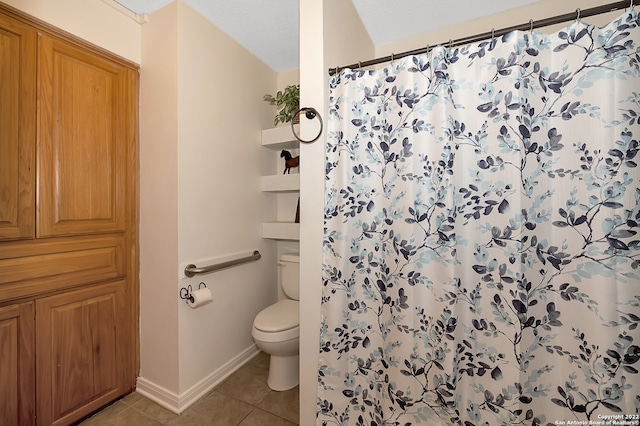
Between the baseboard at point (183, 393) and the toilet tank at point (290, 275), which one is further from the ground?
the toilet tank at point (290, 275)

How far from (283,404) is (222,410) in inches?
14.0

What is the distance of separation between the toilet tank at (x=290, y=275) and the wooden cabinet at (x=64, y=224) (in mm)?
1006

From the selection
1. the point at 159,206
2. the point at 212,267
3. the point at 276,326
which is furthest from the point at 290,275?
the point at 159,206

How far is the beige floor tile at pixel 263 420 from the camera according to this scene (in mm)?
1425

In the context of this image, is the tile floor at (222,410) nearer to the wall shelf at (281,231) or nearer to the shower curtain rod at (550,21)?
the wall shelf at (281,231)

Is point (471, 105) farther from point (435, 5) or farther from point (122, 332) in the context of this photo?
point (122, 332)

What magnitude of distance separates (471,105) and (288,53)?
1.61 meters

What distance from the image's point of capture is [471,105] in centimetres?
102

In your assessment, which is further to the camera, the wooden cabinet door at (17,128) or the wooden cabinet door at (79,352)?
the wooden cabinet door at (79,352)

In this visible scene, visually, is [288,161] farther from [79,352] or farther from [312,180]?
[79,352]

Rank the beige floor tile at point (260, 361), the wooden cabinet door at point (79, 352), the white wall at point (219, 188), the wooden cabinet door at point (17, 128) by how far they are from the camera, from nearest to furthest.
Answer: the wooden cabinet door at point (17, 128)
the wooden cabinet door at point (79, 352)
the white wall at point (219, 188)
the beige floor tile at point (260, 361)

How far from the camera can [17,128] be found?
1199 millimetres

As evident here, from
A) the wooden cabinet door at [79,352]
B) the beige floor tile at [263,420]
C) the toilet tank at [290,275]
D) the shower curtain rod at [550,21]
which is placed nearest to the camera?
the shower curtain rod at [550,21]

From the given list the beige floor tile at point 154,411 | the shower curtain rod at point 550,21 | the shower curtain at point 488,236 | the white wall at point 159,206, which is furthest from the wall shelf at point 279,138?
the beige floor tile at point 154,411
